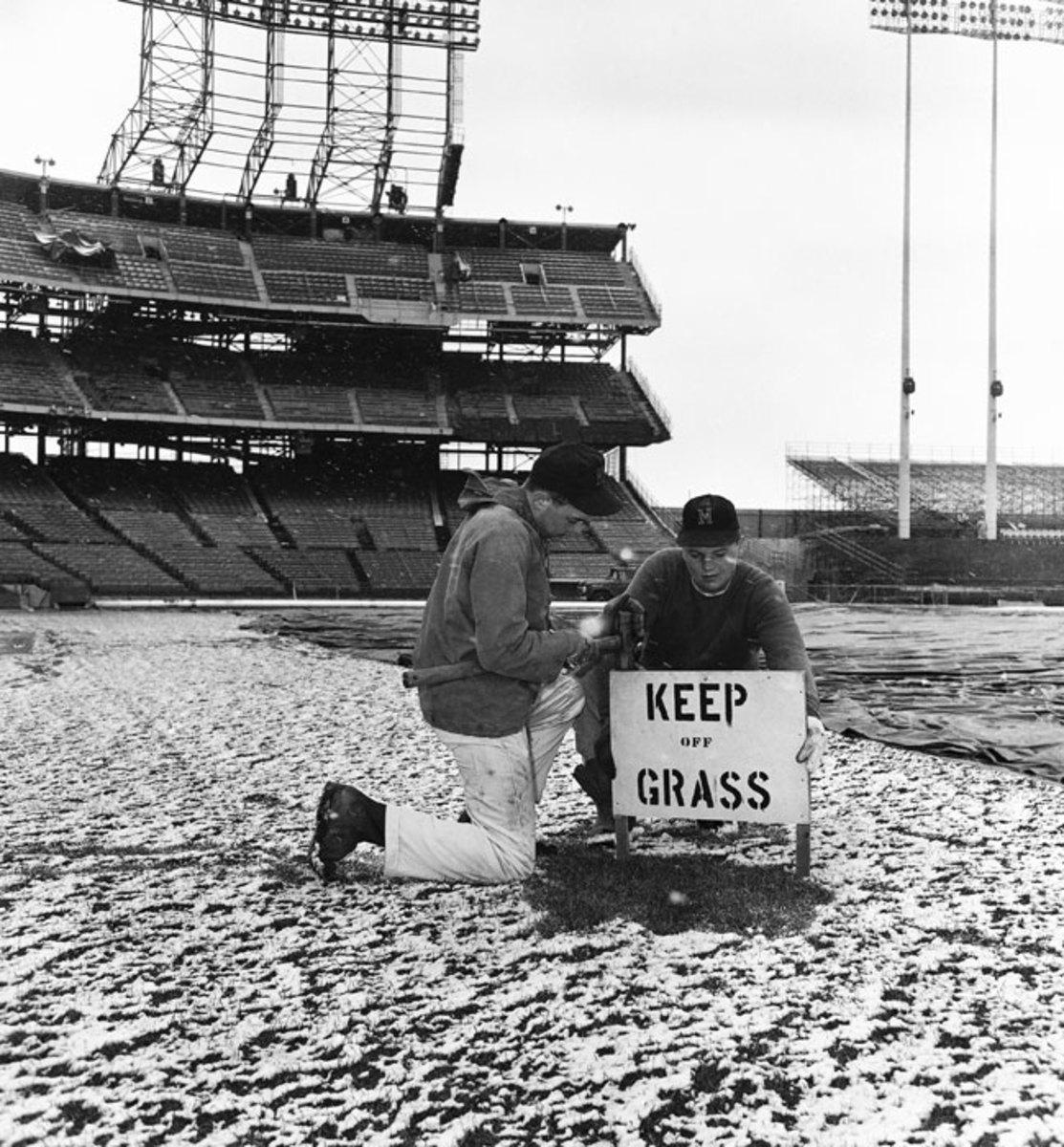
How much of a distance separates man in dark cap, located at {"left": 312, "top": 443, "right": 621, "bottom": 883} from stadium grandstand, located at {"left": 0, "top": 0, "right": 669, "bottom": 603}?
29.4 meters

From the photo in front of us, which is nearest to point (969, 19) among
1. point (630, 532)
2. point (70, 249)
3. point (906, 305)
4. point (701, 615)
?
point (906, 305)

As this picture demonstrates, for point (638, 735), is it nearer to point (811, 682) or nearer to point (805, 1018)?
point (811, 682)

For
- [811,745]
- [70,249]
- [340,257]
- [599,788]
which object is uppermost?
[340,257]

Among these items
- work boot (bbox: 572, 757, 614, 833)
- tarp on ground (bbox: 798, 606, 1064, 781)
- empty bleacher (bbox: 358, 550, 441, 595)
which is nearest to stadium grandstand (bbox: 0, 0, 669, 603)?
empty bleacher (bbox: 358, 550, 441, 595)

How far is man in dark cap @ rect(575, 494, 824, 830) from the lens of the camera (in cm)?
438

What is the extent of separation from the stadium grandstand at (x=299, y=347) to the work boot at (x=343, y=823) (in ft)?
96.5

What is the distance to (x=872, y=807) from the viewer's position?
517 centimetres

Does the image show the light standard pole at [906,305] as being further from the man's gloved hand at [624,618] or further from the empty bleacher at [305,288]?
the man's gloved hand at [624,618]

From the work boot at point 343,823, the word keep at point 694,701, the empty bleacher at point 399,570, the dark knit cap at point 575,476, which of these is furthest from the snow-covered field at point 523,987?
the empty bleacher at point 399,570

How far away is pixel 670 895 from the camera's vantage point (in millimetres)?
3766

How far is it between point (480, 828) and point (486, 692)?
Answer: 471 mm

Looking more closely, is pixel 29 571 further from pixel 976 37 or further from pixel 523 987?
pixel 976 37

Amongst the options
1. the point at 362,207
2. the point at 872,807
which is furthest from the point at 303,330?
the point at 872,807

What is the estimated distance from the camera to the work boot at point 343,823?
3930mm
